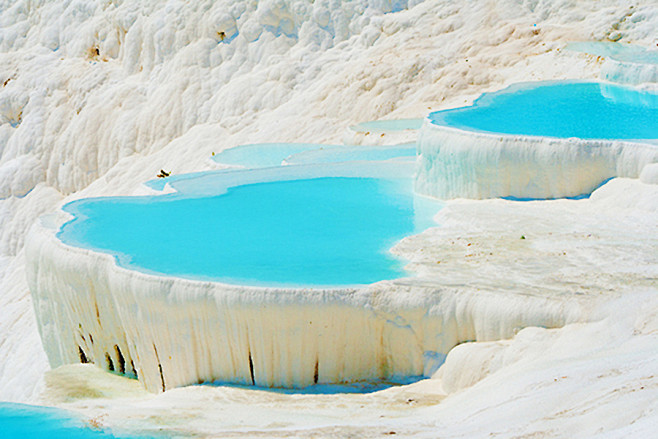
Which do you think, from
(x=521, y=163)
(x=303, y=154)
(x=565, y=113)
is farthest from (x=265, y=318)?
(x=303, y=154)

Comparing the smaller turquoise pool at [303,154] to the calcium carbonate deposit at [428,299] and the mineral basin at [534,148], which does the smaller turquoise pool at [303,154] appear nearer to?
the calcium carbonate deposit at [428,299]

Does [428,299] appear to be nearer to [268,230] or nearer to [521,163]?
[268,230]

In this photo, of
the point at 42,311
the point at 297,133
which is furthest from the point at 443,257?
the point at 297,133

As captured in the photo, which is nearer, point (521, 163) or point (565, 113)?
point (521, 163)

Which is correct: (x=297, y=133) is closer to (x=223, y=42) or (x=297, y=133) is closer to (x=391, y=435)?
(x=223, y=42)

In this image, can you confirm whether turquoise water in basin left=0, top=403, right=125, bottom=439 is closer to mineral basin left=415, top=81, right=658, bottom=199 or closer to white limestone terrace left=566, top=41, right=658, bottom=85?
mineral basin left=415, top=81, right=658, bottom=199

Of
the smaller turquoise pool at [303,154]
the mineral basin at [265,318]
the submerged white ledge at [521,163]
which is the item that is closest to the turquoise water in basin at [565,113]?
the submerged white ledge at [521,163]
